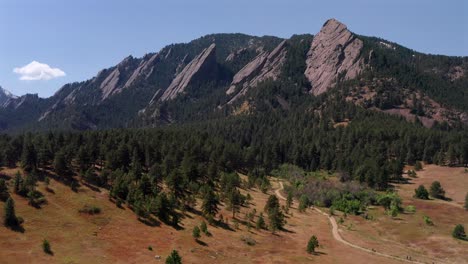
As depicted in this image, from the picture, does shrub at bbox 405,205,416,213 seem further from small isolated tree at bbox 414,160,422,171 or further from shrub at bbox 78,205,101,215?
shrub at bbox 78,205,101,215

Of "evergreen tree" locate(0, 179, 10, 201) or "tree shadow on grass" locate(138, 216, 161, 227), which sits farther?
"tree shadow on grass" locate(138, 216, 161, 227)

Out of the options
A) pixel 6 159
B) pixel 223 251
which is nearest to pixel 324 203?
pixel 223 251

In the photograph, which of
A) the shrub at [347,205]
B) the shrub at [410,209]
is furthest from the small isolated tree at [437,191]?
the shrub at [347,205]

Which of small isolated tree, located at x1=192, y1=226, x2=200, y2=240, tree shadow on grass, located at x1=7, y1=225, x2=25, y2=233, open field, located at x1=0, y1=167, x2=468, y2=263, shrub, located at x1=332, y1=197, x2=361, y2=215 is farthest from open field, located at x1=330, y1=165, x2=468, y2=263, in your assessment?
tree shadow on grass, located at x1=7, y1=225, x2=25, y2=233

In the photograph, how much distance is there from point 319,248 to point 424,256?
2259 centimetres

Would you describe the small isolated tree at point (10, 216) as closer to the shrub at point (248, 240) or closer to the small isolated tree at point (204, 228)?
the small isolated tree at point (204, 228)

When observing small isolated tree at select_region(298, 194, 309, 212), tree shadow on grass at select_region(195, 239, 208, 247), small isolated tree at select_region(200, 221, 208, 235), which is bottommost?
tree shadow on grass at select_region(195, 239, 208, 247)

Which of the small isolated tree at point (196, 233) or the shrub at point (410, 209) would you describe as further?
the shrub at point (410, 209)

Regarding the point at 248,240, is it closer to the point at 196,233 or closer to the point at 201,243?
the point at 201,243

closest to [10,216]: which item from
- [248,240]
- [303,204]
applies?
[248,240]

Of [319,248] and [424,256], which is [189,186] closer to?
[319,248]

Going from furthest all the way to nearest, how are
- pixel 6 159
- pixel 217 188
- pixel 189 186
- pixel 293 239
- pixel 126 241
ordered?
pixel 217 188, pixel 189 186, pixel 6 159, pixel 293 239, pixel 126 241

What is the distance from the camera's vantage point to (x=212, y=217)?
9988 cm

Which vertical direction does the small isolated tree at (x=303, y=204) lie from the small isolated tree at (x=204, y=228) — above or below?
above
